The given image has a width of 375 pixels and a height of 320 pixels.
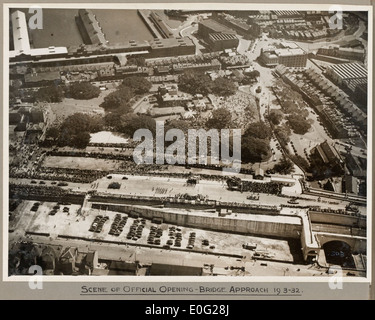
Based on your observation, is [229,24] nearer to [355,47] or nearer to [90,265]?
[355,47]

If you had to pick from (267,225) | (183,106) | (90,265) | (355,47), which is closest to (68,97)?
(183,106)

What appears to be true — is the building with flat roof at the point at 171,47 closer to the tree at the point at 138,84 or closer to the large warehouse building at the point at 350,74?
the tree at the point at 138,84

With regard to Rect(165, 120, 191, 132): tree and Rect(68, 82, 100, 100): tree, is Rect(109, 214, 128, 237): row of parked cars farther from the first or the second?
Rect(68, 82, 100, 100): tree

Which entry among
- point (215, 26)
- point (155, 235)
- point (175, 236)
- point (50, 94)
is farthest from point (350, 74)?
point (50, 94)

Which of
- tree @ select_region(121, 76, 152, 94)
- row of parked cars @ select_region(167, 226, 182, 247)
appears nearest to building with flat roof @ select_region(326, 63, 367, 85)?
tree @ select_region(121, 76, 152, 94)
